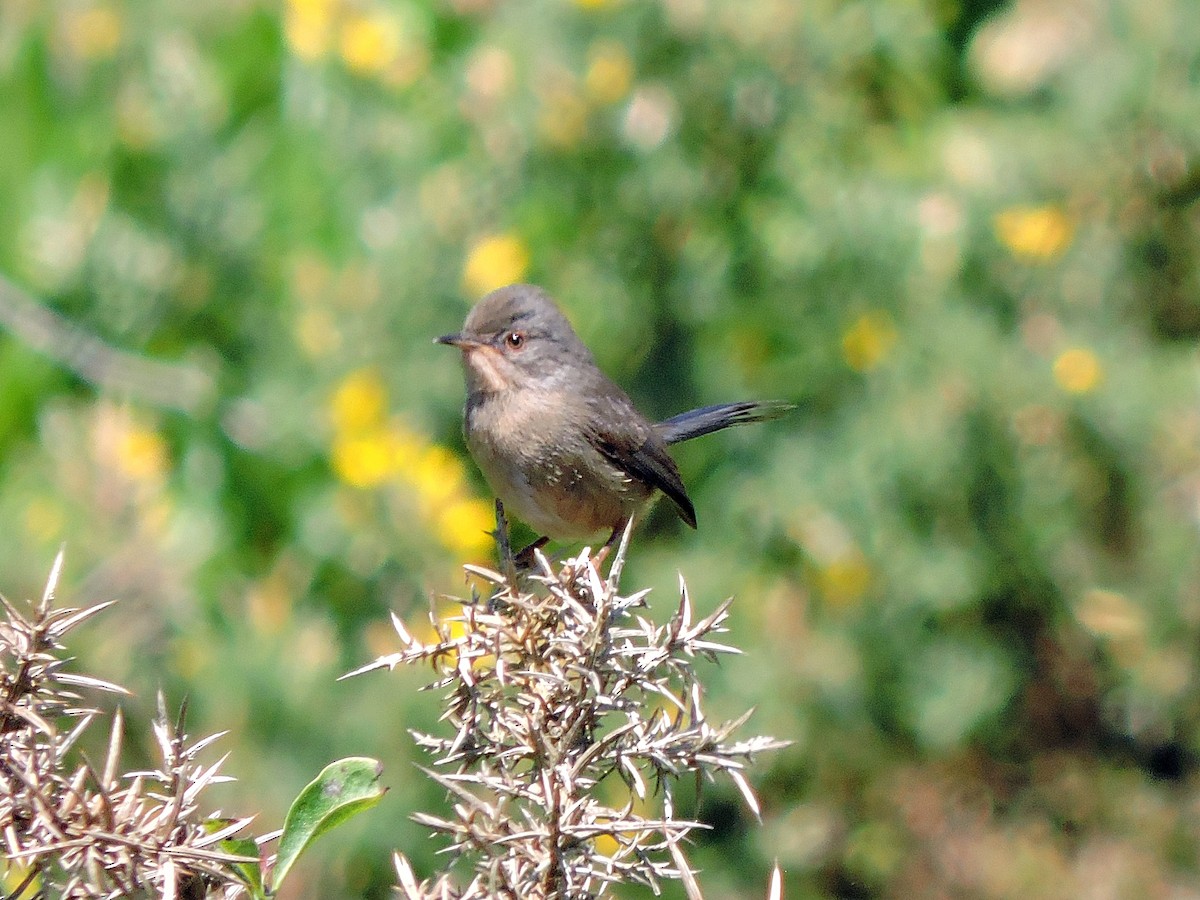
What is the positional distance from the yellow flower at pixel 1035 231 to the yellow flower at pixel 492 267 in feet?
6.51

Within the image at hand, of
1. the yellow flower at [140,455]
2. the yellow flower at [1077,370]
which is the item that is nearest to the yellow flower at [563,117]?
the yellow flower at [140,455]

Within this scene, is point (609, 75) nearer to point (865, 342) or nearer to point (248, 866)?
point (865, 342)

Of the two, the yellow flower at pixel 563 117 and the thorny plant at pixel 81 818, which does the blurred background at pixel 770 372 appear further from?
the thorny plant at pixel 81 818

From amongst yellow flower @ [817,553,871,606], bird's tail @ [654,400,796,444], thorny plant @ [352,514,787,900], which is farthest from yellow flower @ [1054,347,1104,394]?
thorny plant @ [352,514,787,900]

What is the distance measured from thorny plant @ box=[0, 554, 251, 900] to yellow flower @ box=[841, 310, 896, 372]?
4.56 metres

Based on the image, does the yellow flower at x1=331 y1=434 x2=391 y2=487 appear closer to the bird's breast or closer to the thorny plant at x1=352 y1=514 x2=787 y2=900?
the bird's breast

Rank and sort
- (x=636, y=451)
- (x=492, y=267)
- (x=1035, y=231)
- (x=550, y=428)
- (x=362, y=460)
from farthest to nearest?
(x=1035, y=231) → (x=492, y=267) → (x=362, y=460) → (x=636, y=451) → (x=550, y=428)

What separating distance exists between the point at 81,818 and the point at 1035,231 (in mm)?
5169

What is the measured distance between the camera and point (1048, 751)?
598 centimetres

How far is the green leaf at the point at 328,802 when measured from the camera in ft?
4.22

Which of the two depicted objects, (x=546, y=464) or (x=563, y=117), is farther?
(x=563, y=117)

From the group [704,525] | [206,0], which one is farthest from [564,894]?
[206,0]

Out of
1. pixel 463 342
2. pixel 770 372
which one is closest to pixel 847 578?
pixel 770 372

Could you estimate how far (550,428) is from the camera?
4.03m
